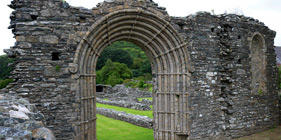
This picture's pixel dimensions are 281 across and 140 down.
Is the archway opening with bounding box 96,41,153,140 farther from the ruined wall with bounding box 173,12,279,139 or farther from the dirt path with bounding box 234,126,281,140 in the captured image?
the dirt path with bounding box 234,126,281,140

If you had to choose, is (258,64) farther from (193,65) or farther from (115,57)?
(115,57)

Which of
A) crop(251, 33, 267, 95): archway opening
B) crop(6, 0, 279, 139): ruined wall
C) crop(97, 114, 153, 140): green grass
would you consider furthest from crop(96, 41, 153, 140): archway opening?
crop(251, 33, 267, 95): archway opening

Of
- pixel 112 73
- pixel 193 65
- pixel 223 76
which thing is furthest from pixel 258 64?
pixel 112 73

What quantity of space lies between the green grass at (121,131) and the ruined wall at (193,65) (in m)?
2.25

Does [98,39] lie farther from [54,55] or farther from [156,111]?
[156,111]

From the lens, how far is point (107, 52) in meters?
46.7

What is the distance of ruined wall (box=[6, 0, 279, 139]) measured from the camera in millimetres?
Result: 6148

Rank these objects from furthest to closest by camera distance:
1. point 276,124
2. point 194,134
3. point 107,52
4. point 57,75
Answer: point 107,52, point 276,124, point 194,134, point 57,75

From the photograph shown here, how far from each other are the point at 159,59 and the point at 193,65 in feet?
4.10

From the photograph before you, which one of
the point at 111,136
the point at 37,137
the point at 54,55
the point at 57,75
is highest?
the point at 54,55

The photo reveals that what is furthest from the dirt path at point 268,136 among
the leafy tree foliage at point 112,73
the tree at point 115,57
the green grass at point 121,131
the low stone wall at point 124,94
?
the tree at point 115,57

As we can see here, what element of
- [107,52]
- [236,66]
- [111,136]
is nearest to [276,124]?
[236,66]

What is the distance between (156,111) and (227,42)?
12.6 ft

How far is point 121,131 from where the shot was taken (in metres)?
9.71
